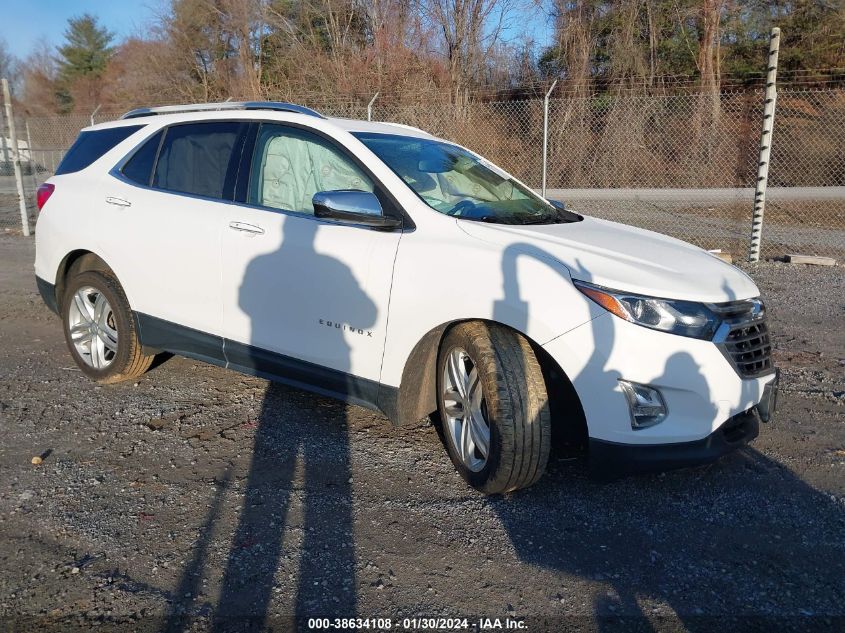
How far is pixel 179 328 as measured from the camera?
448cm

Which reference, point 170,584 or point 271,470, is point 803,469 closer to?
point 271,470

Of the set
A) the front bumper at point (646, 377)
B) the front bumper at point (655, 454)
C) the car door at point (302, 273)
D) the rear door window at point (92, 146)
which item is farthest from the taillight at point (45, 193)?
the front bumper at point (655, 454)

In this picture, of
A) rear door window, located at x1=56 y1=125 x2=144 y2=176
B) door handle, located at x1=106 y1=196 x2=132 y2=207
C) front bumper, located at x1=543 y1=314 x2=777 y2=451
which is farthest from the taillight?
front bumper, located at x1=543 y1=314 x2=777 y2=451

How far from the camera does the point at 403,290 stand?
350 cm

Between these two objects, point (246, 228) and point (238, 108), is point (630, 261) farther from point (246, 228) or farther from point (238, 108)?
point (238, 108)

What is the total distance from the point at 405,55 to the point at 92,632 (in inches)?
757

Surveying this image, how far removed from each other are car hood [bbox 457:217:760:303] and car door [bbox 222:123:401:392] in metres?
0.62

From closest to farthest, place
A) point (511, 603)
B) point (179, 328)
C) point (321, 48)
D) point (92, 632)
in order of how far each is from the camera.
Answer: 1. point (92, 632)
2. point (511, 603)
3. point (179, 328)
4. point (321, 48)

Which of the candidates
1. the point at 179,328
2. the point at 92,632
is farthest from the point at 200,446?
the point at 92,632

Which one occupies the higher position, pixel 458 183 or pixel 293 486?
pixel 458 183

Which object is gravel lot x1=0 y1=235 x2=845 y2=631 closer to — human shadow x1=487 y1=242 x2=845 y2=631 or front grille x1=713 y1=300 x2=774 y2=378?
human shadow x1=487 y1=242 x2=845 y2=631

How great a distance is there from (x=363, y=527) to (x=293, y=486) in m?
0.54

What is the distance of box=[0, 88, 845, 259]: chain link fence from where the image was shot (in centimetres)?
1343

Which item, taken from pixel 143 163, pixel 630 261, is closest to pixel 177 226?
pixel 143 163
